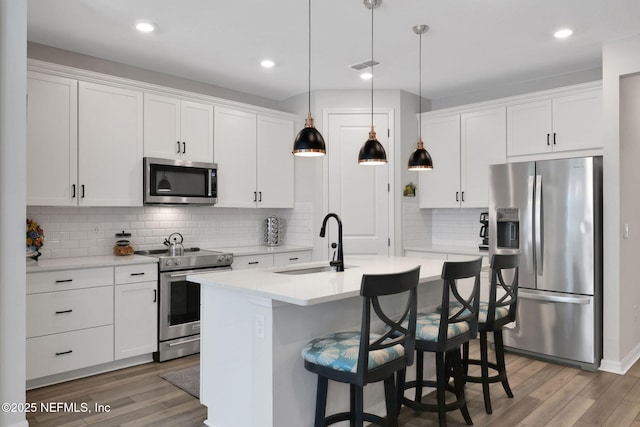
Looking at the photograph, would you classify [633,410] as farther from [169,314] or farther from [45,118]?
[45,118]

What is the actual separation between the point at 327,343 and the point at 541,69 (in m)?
3.81

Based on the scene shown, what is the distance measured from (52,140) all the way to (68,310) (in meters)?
1.36

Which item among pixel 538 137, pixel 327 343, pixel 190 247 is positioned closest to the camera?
pixel 327 343

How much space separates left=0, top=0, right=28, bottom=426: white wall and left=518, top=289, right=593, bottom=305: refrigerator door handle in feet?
12.7

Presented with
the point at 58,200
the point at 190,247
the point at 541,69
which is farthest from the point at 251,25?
the point at 541,69

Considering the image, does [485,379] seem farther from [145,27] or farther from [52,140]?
[52,140]

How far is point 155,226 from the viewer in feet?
15.2

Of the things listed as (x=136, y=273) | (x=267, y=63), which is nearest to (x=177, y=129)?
(x=267, y=63)

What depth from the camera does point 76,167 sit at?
3781 mm

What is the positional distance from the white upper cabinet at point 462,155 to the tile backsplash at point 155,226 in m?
1.52

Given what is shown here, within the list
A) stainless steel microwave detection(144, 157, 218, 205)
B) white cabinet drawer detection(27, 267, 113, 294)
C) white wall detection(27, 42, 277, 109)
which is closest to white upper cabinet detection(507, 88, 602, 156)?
white wall detection(27, 42, 277, 109)

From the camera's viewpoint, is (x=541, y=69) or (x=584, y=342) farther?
(x=541, y=69)

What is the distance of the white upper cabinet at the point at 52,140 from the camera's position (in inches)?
139

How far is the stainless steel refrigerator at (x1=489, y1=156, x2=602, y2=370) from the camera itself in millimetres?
3795
